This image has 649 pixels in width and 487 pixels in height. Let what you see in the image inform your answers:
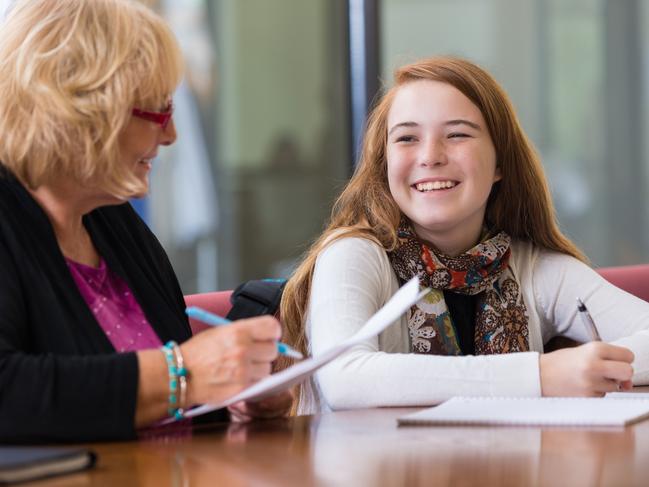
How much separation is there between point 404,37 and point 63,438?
5.41 metres

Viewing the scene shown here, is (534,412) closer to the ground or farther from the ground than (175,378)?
closer to the ground

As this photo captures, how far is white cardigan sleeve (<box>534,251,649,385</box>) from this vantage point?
92.3 inches

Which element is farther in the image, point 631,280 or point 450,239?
point 631,280

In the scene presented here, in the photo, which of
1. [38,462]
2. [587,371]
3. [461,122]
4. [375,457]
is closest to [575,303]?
[461,122]

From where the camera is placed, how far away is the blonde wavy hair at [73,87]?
5.24ft

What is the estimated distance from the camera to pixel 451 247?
2438 mm

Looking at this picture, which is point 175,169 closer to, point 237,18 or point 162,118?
point 237,18

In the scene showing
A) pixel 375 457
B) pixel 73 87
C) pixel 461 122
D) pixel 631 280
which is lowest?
pixel 631 280

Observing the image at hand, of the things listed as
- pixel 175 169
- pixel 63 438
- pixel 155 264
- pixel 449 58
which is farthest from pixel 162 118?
pixel 175 169

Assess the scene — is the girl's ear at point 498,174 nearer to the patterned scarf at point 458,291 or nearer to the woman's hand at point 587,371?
the patterned scarf at point 458,291

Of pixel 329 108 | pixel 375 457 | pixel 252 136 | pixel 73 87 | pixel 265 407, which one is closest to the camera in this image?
pixel 375 457

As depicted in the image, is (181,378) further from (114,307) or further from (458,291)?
(458,291)

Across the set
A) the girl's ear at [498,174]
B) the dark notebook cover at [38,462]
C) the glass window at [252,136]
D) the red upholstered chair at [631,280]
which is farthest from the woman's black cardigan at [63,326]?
the glass window at [252,136]

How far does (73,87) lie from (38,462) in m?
0.59
